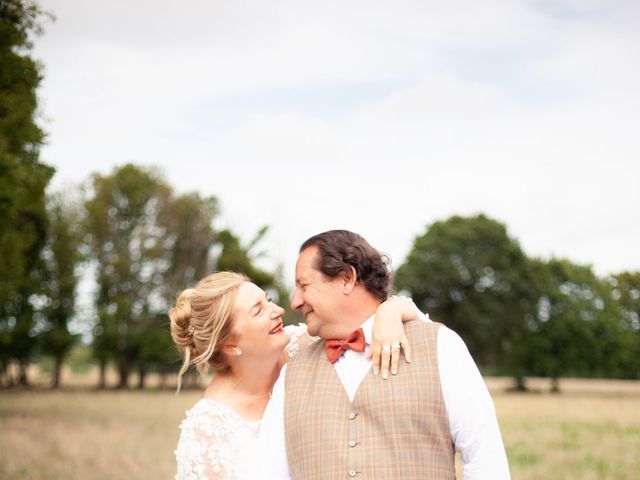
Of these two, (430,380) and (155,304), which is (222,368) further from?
(155,304)

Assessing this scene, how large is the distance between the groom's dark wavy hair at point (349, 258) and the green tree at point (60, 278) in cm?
2699

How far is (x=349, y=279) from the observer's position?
3070 millimetres

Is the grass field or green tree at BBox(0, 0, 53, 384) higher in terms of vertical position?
green tree at BBox(0, 0, 53, 384)

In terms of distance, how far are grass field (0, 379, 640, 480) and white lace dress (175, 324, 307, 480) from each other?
6676 mm

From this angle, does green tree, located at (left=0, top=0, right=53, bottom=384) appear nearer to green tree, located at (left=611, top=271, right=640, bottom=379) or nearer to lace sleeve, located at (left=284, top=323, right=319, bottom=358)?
lace sleeve, located at (left=284, top=323, right=319, bottom=358)

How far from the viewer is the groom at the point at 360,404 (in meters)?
2.74

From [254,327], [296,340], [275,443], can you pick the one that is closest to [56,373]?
[296,340]

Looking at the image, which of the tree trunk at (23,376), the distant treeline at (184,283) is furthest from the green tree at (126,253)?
the tree trunk at (23,376)

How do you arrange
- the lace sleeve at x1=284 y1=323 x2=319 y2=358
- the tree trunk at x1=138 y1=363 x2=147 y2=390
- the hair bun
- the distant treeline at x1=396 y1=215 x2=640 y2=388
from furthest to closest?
the tree trunk at x1=138 y1=363 x2=147 y2=390
the distant treeline at x1=396 y1=215 x2=640 y2=388
the lace sleeve at x1=284 y1=323 x2=319 y2=358
the hair bun

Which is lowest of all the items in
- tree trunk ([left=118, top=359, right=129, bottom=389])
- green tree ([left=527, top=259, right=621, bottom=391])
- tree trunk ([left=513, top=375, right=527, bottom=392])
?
tree trunk ([left=513, top=375, right=527, bottom=392])

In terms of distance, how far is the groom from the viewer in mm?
2740

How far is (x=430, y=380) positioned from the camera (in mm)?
2766

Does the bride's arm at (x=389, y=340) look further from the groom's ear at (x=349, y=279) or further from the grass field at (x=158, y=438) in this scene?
the grass field at (x=158, y=438)

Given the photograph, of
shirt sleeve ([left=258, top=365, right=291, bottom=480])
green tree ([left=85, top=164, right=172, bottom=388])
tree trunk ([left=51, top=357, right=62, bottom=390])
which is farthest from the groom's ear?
tree trunk ([left=51, top=357, right=62, bottom=390])
